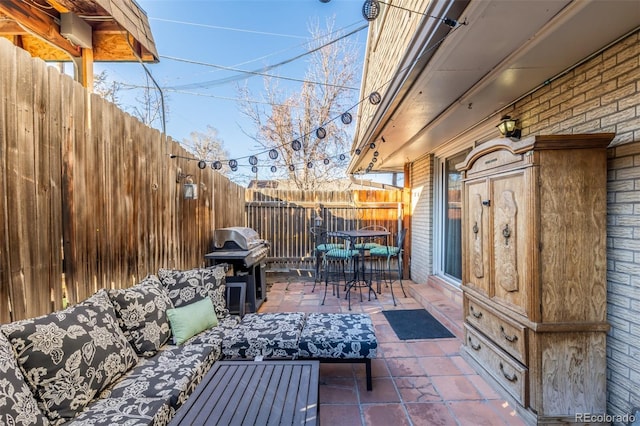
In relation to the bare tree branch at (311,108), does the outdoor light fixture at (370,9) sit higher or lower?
lower

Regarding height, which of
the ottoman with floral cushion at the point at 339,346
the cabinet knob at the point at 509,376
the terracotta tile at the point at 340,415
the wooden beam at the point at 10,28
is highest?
the wooden beam at the point at 10,28

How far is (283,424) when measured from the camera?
134 cm

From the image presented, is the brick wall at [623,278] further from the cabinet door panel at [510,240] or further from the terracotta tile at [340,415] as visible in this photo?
the terracotta tile at [340,415]

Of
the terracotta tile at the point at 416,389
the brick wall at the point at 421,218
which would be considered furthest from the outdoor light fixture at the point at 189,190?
the brick wall at the point at 421,218

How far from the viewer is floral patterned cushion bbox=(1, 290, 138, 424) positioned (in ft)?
4.42

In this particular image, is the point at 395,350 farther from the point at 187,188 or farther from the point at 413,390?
the point at 187,188

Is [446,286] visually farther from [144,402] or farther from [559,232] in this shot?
[144,402]

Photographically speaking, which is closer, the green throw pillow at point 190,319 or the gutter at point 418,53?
the gutter at point 418,53

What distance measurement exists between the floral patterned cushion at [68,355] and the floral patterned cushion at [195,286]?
0.73m

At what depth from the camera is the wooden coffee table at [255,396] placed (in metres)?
1.39

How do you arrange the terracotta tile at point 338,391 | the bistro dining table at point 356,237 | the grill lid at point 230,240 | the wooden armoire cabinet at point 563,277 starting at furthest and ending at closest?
the bistro dining table at point 356,237 < the grill lid at point 230,240 < the terracotta tile at point 338,391 < the wooden armoire cabinet at point 563,277

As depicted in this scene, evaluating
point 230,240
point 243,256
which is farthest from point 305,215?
point 243,256

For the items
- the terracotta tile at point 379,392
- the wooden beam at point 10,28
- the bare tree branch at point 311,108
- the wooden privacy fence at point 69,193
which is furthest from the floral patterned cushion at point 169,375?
the bare tree branch at point 311,108

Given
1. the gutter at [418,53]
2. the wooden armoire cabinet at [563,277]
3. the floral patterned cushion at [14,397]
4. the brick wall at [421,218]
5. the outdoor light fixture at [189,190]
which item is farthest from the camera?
the brick wall at [421,218]
